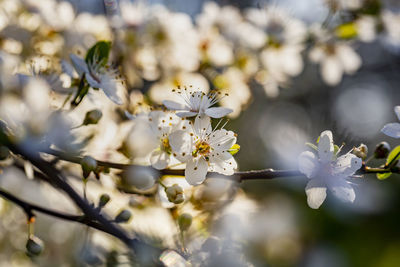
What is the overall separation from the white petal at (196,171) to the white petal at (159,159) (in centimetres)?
A: 6

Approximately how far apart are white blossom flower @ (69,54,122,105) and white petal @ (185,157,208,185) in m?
0.20

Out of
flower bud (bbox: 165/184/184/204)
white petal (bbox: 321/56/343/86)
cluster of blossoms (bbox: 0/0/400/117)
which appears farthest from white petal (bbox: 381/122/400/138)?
white petal (bbox: 321/56/343/86)

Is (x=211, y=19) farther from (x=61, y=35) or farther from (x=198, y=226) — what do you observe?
(x=198, y=226)

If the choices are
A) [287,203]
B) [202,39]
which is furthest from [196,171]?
[287,203]

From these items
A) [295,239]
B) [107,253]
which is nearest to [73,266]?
[107,253]

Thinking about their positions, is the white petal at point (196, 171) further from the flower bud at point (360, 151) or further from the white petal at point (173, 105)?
the flower bud at point (360, 151)

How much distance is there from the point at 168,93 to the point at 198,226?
0.51 metres

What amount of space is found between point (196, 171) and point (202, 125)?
0.32 feet

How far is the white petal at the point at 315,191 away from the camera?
2.31ft

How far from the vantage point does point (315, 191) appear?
2.34 feet

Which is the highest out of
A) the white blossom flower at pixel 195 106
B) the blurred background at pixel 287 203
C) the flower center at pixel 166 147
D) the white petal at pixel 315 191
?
the white blossom flower at pixel 195 106

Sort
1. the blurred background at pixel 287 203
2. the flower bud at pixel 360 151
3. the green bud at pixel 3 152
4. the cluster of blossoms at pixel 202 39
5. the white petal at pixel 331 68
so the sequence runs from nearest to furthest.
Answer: the green bud at pixel 3 152, the flower bud at pixel 360 151, the blurred background at pixel 287 203, the cluster of blossoms at pixel 202 39, the white petal at pixel 331 68

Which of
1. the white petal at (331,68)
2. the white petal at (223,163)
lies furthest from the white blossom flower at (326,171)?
the white petal at (331,68)

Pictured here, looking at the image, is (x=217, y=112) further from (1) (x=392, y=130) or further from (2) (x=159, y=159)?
(1) (x=392, y=130)
